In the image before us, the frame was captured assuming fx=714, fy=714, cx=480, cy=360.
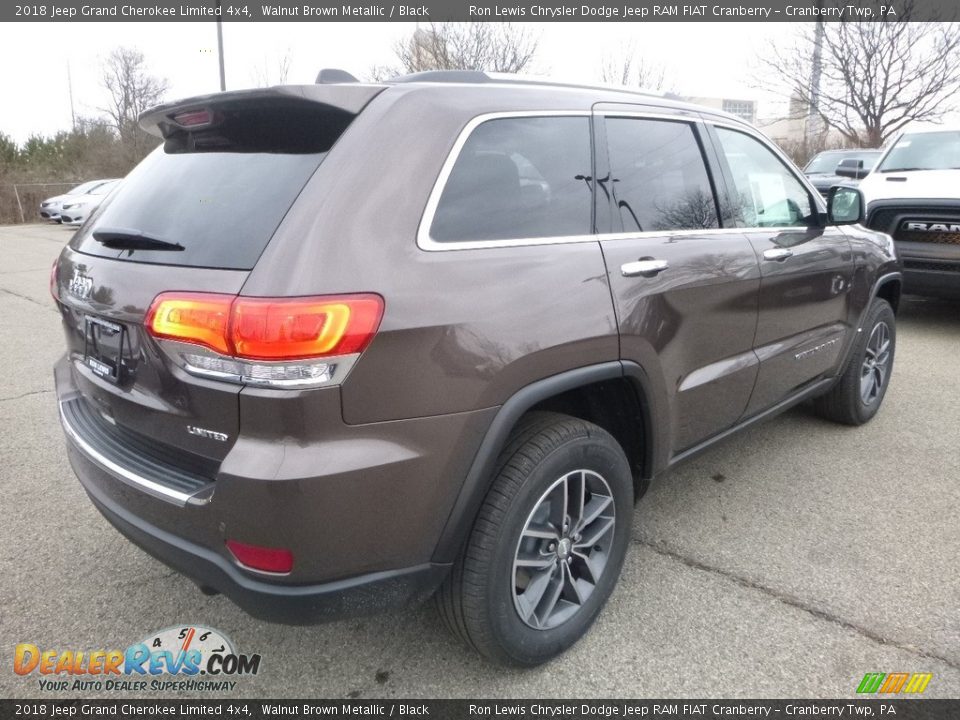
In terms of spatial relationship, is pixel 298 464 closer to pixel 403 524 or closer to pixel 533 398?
pixel 403 524

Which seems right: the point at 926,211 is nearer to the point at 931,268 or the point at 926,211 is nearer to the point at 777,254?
the point at 931,268

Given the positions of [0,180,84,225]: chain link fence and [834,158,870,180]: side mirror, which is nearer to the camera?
[834,158,870,180]: side mirror

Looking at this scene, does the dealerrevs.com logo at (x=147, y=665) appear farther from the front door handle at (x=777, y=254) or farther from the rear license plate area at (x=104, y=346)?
the front door handle at (x=777, y=254)

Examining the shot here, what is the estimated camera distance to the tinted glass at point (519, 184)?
6.79 ft

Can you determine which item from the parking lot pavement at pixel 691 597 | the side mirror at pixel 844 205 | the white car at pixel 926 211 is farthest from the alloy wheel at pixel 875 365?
the white car at pixel 926 211

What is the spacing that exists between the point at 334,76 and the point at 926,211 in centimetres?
632

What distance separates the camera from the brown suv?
1.77m

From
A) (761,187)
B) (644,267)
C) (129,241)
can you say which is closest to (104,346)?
(129,241)

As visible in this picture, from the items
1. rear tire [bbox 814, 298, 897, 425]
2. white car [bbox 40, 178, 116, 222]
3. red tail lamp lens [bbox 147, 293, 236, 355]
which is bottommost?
white car [bbox 40, 178, 116, 222]

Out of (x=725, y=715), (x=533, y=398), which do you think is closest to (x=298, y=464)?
(x=533, y=398)

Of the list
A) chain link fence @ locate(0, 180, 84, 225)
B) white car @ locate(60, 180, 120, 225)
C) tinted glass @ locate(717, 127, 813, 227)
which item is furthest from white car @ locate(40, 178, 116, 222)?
tinted glass @ locate(717, 127, 813, 227)

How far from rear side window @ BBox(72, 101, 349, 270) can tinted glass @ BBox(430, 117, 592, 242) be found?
39 centimetres

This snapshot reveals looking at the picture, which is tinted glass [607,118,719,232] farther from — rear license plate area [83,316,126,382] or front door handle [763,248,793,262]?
rear license plate area [83,316,126,382]
